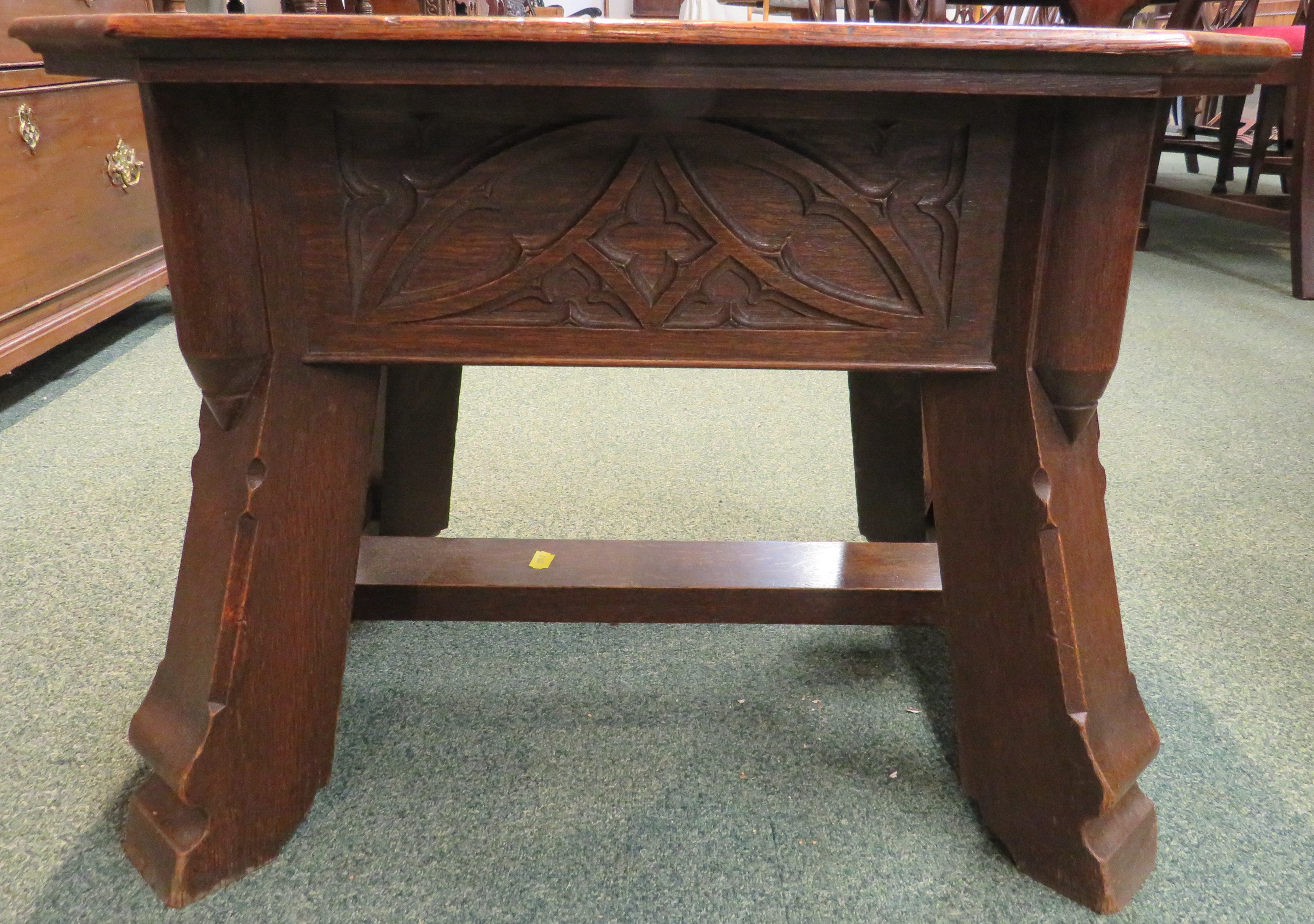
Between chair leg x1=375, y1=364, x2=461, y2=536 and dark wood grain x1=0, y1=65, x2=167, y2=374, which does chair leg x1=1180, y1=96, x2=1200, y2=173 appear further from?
chair leg x1=375, y1=364, x2=461, y2=536

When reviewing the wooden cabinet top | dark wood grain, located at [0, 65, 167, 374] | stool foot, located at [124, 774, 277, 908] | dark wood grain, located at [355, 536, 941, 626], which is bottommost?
→ stool foot, located at [124, 774, 277, 908]

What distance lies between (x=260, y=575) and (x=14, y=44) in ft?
5.24

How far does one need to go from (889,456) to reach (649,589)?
1.17 ft

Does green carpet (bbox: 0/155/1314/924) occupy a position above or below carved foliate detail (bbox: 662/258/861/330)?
below

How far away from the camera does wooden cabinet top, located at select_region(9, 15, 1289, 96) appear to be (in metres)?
0.51

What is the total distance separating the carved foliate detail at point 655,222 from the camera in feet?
1.98

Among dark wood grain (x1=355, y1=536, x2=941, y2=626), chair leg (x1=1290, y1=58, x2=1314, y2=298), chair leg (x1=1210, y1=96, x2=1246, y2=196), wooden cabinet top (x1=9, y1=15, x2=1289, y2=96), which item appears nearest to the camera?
wooden cabinet top (x1=9, y1=15, x2=1289, y2=96)

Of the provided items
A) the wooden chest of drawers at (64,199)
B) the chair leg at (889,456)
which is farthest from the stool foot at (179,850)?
the wooden chest of drawers at (64,199)

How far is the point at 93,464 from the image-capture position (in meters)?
1.56

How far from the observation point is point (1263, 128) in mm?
3574

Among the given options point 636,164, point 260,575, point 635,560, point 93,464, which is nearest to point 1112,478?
point 635,560

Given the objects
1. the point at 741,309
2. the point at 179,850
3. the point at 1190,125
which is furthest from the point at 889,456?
the point at 1190,125

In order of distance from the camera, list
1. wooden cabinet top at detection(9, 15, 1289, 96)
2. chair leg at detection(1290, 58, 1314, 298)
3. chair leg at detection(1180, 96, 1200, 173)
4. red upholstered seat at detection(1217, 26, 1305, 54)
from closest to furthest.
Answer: wooden cabinet top at detection(9, 15, 1289, 96), chair leg at detection(1290, 58, 1314, 298), red upholstered seat at detection(1217, 26, 1305, 54), chair leg at detection(1180, 96, 1200, 173)

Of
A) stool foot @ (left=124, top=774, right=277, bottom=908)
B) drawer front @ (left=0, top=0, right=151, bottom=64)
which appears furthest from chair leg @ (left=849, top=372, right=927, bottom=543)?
drawer front @ (left=0, top=0, right=151, bottom=64)
